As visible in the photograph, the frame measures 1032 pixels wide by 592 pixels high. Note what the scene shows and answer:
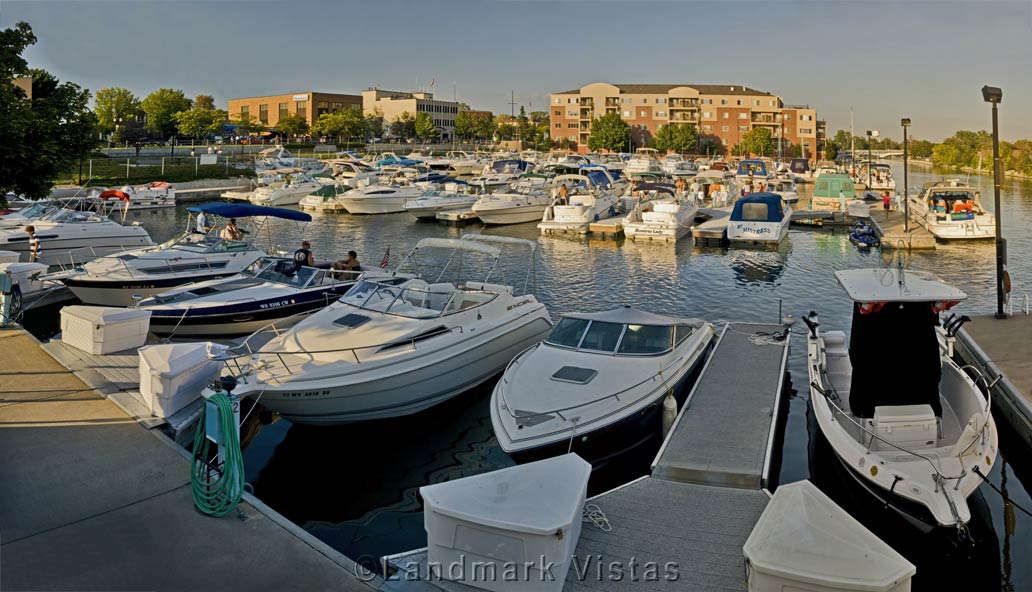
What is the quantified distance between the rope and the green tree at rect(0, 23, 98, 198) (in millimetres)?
11494

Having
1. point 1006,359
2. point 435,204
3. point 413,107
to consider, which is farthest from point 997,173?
point 413,107

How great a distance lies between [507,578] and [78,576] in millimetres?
3897

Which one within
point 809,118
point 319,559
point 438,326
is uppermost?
point 809,118

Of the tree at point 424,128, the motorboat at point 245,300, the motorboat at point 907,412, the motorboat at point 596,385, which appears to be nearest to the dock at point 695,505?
the motorboat at point 596,385

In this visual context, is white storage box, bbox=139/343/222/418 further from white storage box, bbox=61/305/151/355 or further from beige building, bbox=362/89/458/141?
beige building, bbox=362/89/458/141

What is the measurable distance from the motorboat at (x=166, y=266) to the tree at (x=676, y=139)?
107970mm

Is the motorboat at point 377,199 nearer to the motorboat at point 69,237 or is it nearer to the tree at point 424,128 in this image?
the motorboat at point 69,237

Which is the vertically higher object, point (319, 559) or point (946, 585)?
point (319, 559)

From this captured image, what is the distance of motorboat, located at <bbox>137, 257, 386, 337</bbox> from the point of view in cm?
1873

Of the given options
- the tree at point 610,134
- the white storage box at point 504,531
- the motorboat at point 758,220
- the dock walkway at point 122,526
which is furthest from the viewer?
the tree at point 610,134

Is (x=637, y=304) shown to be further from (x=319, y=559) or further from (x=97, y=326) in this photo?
(x=319, y=559)

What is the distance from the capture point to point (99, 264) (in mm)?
22344

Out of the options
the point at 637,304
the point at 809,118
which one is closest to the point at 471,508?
the point at 637,304

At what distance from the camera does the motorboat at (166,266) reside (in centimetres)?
2142
